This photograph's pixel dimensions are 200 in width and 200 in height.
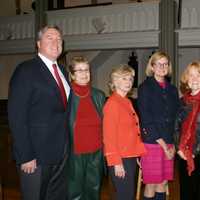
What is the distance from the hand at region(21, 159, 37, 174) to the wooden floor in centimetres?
133

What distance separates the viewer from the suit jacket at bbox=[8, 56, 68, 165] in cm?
255

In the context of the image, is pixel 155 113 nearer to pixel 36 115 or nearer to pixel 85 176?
pixel 85 176

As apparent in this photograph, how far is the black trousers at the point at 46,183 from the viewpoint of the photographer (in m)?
2.66

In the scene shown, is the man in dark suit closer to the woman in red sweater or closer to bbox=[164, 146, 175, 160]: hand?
the woman in red sweater

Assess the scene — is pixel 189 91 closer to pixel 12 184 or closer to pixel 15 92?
pixel 15 92

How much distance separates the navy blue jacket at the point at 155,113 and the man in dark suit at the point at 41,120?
755mm

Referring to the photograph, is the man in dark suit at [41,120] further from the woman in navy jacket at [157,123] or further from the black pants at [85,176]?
the woman in navy jacket at [157,123]

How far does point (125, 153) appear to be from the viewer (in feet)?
9.91

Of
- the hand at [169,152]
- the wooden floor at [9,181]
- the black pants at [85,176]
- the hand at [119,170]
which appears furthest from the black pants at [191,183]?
the wooden floor at [9,181]

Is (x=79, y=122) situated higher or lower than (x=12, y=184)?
higher

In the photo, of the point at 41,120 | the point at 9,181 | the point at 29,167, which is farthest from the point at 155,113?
the point at 9,181

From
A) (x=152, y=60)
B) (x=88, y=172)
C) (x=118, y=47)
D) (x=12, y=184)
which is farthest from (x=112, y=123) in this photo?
(x=118, y=47)

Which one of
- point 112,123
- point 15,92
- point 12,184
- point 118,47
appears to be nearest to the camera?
point 15,92

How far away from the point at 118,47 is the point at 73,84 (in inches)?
267
